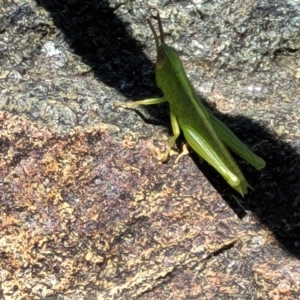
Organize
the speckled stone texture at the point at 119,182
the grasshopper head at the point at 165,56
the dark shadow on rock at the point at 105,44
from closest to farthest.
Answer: the speckled stone texture at the point at 119,182 < the grasshopper head at the point at 165,56 < the dark shadow on rock at the point at 105,44

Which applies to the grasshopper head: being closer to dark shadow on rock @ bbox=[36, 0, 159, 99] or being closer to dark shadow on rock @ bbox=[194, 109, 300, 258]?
dark shadow on rock @ bbox=[36, 0, 159, 99]

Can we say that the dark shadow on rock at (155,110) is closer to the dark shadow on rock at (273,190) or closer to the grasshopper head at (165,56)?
the dark shadow on rock at (273,190)

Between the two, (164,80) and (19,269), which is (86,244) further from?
(164,80)

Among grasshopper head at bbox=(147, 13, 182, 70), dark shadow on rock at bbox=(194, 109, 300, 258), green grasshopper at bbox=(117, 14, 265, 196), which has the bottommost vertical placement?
dark shadow on rock at bbox=(194, 109, 300, 258)

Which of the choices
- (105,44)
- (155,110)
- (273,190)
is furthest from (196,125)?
(105,44)

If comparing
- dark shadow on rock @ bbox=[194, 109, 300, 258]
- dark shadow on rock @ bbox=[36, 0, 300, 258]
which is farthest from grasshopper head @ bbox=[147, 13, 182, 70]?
dark shadow on rock @ bbox=[194, 109, 300, 258]

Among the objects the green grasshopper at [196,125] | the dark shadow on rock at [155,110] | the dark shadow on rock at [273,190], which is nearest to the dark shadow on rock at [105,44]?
the dark shadow on rock at [155,110]

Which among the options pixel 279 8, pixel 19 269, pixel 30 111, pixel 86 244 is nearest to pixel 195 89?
pixel 279 8
